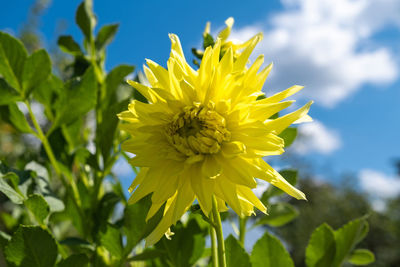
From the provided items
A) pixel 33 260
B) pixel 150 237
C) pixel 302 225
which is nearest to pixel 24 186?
pixel 33 260

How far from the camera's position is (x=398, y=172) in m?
16.0

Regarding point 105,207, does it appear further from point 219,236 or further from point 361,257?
point 361,257

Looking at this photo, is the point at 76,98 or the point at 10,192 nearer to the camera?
the point at 10,192

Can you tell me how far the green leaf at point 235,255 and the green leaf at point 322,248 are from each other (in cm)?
17

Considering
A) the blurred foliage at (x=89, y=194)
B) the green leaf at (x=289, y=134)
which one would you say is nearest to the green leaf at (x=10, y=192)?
the blurred foliage at (x=89, y=194)

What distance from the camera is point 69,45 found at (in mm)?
1107

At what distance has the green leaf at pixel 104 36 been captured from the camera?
1.11 metres

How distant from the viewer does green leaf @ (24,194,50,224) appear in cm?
73

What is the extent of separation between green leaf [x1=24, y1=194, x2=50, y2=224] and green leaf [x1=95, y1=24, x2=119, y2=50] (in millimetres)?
535

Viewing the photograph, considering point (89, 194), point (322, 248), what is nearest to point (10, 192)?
point (89, 194)

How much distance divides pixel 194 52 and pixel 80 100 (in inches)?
13.3

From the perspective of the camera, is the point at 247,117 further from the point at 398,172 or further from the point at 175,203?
the point at 398,172

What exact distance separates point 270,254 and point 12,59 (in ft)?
2.48

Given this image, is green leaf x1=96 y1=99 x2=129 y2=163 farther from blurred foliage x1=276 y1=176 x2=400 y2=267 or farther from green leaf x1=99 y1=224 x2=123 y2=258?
blurred foliage x1=276 y1=176 x2=400 y2=267
